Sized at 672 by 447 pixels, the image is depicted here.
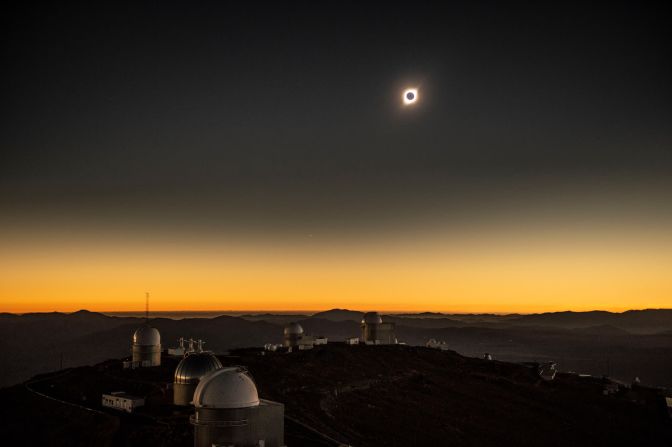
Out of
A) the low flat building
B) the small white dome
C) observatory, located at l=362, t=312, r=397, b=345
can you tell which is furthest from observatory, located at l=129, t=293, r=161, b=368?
the low flat building

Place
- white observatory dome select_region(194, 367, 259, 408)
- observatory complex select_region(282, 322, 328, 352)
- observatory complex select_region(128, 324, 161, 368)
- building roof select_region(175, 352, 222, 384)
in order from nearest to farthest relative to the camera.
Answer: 1. white observatory dome select_region(194, 367, 259, 408)
2. building roof select_region(175, 352, 222, 384)
3. observatory complex select_region(128, 324, 161, 368)
4. observatory complex select_region(282, 322, 328, 352)

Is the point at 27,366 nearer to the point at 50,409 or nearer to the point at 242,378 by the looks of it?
the point at 50,409

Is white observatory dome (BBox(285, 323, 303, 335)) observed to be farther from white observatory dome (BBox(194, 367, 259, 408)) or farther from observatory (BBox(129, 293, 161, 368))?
white observatory dome (BBox(194, 367, 259, 408))

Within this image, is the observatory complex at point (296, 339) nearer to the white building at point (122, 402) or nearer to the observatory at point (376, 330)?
the observatory at point (376, 330)

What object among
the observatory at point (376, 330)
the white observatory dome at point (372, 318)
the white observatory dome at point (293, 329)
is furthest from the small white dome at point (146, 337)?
A: the white observatory dome at point (372, 318)

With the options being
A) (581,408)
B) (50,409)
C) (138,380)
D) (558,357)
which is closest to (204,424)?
(50,409)

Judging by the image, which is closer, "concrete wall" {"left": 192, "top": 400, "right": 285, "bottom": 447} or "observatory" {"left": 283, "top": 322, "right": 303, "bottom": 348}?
"concrete wall" {"left": 192, "top": 400, "right": 285, "bottom": 447}
